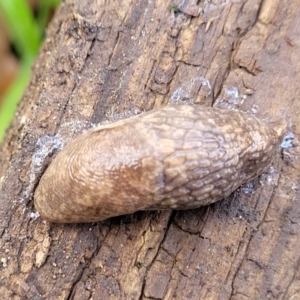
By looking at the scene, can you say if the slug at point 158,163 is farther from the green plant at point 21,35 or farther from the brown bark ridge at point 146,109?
the green plant at point 21,35

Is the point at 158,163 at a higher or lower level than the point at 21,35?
lower

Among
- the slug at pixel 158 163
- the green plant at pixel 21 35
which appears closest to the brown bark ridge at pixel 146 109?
the slug at pixel 158 163

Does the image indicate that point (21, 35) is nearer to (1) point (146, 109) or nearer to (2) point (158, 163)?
(1) point (146, 109)

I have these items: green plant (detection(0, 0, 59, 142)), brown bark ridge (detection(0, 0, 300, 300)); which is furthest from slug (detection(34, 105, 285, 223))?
green plant (detection(0, 0, 59, 142))

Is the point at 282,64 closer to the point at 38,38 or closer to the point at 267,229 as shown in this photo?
the point at 267,229

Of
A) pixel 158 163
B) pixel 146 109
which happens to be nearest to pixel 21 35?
pixel 146 109

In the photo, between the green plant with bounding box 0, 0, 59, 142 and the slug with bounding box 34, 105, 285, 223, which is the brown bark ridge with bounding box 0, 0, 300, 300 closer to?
the slug with bounding box 34, 105, 285, 223
